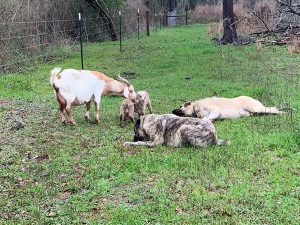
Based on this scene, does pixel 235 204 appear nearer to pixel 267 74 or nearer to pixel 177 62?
pixel 267 74

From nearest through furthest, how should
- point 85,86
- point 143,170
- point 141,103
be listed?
Result: point 143,170
point 85,86
point 141,103

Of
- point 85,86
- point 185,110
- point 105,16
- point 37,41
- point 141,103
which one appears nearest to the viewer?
point 85,86

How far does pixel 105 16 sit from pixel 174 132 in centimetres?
2150

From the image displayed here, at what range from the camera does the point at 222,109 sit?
9016mm

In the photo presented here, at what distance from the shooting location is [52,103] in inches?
440

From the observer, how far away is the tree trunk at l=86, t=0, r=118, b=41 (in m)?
27.1

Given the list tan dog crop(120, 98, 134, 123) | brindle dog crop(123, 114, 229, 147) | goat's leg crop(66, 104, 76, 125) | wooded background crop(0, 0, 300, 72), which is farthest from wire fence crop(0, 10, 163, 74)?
brindle dog crop(123, 114, 229, 147)

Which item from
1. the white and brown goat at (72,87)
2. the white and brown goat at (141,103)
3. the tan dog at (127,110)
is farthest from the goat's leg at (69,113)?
the white and brown goat at (141,103)

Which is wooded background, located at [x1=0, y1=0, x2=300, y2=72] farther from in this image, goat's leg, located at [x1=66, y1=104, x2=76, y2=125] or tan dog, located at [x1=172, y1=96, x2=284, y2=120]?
goat's leg, located at [x1=66, y1=104, x2=76, y2=125]

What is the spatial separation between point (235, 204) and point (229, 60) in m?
12.3

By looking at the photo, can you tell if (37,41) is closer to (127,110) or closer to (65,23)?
(65,23)

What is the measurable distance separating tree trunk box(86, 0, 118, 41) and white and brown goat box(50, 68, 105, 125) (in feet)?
61.0

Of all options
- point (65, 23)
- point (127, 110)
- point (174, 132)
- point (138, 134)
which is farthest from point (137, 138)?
point (65, 23)

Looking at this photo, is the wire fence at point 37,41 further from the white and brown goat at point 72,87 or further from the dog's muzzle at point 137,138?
the dog's muzzle at point 137,138
